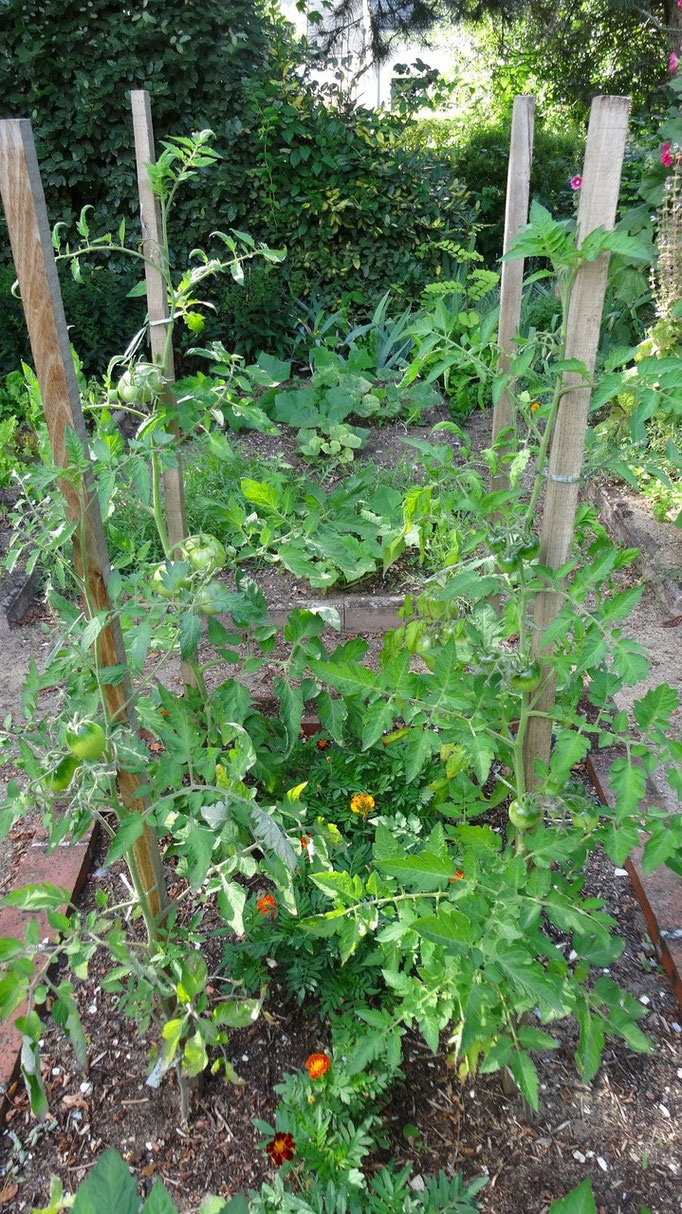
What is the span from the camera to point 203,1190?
1.52 meters

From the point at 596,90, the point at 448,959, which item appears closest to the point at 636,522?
the point at 448,959

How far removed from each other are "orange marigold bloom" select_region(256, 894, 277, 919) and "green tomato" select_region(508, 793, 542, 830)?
643mm

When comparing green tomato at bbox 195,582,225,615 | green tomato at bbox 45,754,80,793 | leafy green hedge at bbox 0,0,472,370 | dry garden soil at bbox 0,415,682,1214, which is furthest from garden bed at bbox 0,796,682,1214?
leafy green hedge at bbox 0,0,472,370

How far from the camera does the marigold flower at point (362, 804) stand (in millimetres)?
2096

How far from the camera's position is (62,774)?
1332mm

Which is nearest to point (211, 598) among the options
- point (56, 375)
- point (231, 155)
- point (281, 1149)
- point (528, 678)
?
point (56, 375)

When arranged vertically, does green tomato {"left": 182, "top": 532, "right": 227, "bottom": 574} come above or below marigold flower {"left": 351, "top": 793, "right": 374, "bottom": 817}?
above

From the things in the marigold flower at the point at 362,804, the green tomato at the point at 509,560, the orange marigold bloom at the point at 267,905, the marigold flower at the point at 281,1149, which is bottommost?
the marigold flower at the point at 281,1149

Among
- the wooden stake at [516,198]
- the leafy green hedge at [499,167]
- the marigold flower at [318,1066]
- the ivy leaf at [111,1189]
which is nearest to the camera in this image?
the ivy leaf at [111,1189]

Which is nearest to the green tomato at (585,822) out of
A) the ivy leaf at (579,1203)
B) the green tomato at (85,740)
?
the ivy leaf at (579,1203)

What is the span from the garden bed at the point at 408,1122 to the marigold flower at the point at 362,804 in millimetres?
473

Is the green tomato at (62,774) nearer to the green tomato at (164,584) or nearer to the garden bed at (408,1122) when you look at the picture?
the green tomato at (164,584)

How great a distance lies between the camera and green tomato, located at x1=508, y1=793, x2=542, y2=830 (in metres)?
1.50

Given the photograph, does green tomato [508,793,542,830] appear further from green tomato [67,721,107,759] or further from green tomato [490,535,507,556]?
green tomato [67,721,107,759]
